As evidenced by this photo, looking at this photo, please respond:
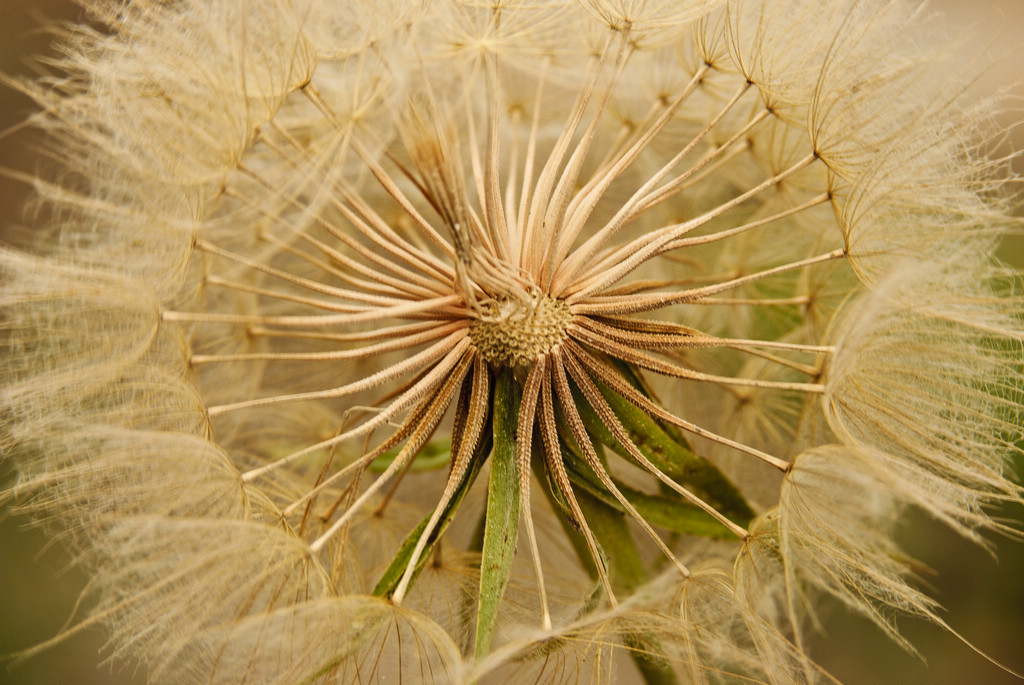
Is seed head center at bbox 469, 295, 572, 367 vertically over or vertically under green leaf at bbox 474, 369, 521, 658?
over

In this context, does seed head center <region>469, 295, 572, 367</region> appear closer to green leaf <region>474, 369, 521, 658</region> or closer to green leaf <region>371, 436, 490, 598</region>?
green leaf <region>474, 369, 521, 658</region>

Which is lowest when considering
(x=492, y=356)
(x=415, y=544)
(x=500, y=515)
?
(x=415, y=544)

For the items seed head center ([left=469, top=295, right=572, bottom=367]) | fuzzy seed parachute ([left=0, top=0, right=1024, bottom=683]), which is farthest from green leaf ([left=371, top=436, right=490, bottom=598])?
seed head center ([left=469, top=295, right=572, bottom=367])

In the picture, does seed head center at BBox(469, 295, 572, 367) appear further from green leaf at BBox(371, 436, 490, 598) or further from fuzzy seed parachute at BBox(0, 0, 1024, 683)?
green leaf at BBox(371, 436, 490, 598)

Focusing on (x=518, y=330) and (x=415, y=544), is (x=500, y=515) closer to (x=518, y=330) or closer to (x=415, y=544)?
(x=415, y=544)

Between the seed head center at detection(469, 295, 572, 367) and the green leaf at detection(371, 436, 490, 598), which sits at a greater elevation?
the seed head center at detection(469, 295, 572, 367)

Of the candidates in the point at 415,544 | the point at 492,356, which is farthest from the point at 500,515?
the point at 492,356

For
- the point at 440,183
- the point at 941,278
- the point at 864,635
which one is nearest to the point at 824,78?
the point at 941,278
